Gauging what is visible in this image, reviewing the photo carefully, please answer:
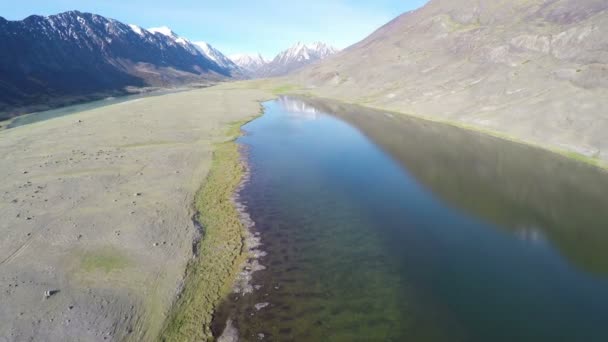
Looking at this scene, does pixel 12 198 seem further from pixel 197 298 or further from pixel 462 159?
pixel 462 159

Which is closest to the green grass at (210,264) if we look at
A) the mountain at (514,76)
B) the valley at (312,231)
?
the valley at (312,231)

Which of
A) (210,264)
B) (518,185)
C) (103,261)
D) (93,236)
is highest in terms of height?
(93,236)

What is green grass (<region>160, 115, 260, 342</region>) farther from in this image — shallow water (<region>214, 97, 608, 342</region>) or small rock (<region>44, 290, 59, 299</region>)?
small rock (<region>44, 290, 59, 299</region>)

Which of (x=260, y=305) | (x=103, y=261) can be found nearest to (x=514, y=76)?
(x=260, y=305)

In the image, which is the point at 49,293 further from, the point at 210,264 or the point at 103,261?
the point at 210,264

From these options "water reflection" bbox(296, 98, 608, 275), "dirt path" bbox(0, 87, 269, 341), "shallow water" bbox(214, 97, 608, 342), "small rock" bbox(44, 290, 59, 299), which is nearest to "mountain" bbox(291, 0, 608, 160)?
"water reflection" bbox(296, 98, 608, 275)

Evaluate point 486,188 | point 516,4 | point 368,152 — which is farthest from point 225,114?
point 516,4

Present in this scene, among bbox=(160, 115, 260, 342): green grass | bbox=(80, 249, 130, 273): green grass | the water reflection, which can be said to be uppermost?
bbox=(80, 249, 130, 273): green grass

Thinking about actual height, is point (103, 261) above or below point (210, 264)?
above
